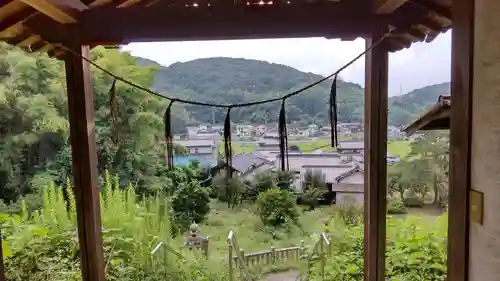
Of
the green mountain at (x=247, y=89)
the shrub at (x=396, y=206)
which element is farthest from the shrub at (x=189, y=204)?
the shrub at (x=396, y=206)

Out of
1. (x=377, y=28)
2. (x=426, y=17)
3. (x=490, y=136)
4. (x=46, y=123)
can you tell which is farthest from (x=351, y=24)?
(x=46, y=123)

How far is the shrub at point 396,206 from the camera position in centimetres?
356

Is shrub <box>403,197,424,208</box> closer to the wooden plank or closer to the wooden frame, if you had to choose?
the wooden frame

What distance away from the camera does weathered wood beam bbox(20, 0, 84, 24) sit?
5.80 ft

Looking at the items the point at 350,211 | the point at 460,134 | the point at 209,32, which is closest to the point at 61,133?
the point at 209,32

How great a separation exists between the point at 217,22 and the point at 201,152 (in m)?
1.82

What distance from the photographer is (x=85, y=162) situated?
2.54 meters

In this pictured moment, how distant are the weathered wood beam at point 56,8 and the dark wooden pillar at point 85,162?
0.65 feet

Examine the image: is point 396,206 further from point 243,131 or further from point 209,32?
point 209,32

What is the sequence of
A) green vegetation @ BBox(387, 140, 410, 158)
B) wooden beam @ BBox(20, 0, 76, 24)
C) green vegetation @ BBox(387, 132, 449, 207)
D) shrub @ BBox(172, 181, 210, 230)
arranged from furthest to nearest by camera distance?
1. shrub @ BBox(172, 181, 210, 230)
2. green vegetation @ BBox(387, 132, 449, 207)
3. green vegetation @ BBox(387, 140, 410, 158)
4. wooden beam @ BBox(20, 0, 76, 24)

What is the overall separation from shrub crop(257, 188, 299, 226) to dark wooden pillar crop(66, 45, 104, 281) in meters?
1.58

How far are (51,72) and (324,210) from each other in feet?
10.2

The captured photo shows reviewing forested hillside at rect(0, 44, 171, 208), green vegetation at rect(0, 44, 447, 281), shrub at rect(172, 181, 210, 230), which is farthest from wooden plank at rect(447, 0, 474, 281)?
forested hillside at rect(0, 44, 171, 208)

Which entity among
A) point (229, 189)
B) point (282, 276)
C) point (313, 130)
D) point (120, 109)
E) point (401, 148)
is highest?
point (120, 109)
